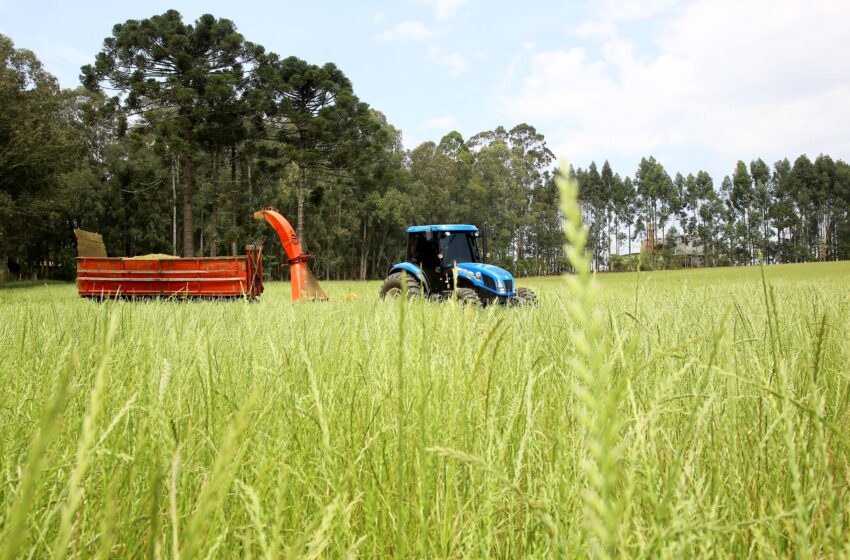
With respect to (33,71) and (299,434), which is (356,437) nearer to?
(299,434)

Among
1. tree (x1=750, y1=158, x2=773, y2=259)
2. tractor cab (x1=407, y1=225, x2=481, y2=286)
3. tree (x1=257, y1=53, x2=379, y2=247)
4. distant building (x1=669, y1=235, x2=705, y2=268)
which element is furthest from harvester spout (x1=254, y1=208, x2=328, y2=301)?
tree (x1=750, y1=158, x2=773, y2=259)

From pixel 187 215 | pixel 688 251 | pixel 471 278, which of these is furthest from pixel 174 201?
pixel 688 251

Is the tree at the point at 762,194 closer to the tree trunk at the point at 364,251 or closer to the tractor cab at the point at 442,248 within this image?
the tree trunk at the point at 364,251

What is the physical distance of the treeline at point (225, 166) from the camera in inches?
1180

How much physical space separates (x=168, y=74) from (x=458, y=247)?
29.5 metres

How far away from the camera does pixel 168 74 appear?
31750 mm

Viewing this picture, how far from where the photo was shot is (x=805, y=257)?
79.4 metres

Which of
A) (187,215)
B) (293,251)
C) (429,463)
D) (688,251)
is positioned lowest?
(429,463)

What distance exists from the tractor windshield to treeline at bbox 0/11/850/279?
2460 millimetres

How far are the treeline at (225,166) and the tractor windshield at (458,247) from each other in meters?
2.46

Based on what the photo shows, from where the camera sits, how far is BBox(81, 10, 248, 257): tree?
30.2 meters

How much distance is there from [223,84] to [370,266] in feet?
95.1

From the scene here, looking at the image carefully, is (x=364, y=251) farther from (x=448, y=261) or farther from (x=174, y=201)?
(x=448, y=261)

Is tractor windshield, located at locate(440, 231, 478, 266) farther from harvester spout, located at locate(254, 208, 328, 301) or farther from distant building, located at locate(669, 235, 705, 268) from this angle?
distant building, located at locate(669, 235, 705, 268)
